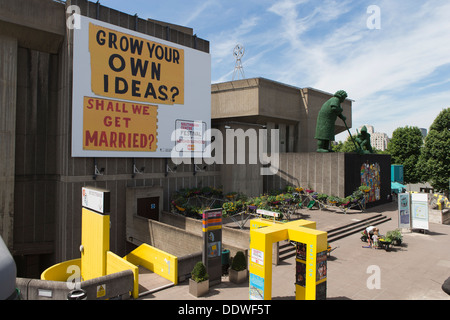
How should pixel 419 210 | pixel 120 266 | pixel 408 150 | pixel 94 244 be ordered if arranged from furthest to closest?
1. pixel 408 150
2. pixel 419 210
3. pixel 94 244
4. pixel 120 266

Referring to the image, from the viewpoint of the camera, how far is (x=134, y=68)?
21.0 meters

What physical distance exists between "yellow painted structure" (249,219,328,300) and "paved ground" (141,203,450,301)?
136 centimetres

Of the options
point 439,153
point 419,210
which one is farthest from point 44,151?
point 439,153

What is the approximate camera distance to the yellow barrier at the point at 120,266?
11.2 metres

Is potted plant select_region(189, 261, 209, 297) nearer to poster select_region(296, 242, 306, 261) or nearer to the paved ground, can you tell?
the paved ground

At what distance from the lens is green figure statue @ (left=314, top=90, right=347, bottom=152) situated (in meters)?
26.7

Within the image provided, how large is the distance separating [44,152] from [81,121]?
14.7 feet

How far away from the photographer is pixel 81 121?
18.8m

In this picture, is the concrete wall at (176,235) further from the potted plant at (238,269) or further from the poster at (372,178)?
the poster at (372,178)

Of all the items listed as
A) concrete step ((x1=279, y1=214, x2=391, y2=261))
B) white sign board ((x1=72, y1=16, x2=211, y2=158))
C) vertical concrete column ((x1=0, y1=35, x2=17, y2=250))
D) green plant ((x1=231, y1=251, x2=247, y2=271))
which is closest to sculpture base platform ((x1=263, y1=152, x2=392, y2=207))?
concrete step ((x1=279, y1=214, x2=391, y2=261))

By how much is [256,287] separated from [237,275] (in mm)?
2669

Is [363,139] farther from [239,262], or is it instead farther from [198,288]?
[198,288]
